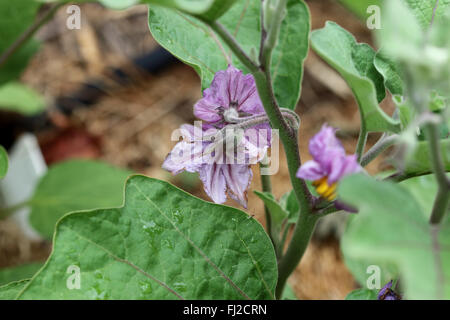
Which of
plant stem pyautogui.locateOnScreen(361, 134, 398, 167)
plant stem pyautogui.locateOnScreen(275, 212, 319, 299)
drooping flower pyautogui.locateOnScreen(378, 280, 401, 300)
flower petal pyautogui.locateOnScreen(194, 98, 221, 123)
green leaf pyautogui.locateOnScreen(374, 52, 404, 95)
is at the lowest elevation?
drooping flower pyautogui.locateOnScreen(378, 280, 401, 300)

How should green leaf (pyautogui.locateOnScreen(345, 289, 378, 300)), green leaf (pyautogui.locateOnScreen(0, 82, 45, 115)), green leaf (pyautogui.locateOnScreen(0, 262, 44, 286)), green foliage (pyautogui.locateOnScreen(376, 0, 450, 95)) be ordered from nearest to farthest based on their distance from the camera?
1. green foliage (pyautogui.locateOnScreen(376, 0, 450, 95))
2. green leaf (pyautogui.locateOnScreen(345, 289, 378, 300))
3. green leaf (pyautogui.locateOnScreen(0, 262, 44, 286))
4. green leaf (pyautogui.locateOnScreen(0, 82, 45, 115))

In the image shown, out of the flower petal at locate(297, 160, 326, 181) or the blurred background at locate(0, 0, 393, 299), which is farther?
the blurred background at locate(0, 0, 393, 299)

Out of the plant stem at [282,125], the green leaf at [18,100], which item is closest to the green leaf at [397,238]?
the plant stem at [282,125]

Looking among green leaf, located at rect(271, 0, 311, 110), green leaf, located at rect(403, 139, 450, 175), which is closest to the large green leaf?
green leaf, located at rect(271, 0, 311, 110)

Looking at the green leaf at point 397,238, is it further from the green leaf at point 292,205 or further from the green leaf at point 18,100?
the green leaf at point 18,100

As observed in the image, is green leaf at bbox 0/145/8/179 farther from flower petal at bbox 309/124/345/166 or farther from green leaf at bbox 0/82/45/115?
green leaf at bbox 0/82/45/115

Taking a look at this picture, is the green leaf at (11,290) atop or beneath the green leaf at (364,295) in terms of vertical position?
atop

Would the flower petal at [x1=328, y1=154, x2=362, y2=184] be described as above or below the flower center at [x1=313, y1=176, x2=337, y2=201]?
above
